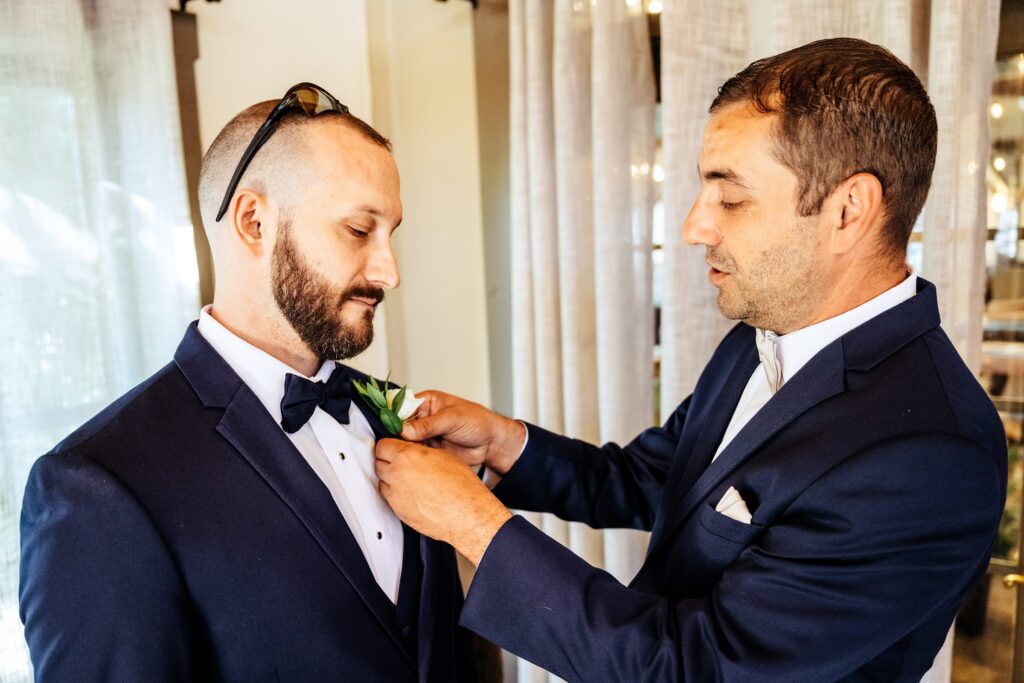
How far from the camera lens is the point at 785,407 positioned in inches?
49.6

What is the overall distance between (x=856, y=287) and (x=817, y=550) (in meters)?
0.50

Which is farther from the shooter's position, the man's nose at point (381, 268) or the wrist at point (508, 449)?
the wrist at point (508, 449)

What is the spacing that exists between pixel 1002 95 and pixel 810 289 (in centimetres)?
104

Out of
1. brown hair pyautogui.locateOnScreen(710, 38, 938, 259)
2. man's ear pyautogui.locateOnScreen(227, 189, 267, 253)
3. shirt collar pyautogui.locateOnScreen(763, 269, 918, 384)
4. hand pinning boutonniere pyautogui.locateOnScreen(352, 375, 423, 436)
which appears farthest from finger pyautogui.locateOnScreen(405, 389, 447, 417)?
brown hair pyautogui.locateOnScreen(710, 38, 938, 259)

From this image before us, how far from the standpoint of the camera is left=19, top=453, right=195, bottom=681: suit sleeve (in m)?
0.96

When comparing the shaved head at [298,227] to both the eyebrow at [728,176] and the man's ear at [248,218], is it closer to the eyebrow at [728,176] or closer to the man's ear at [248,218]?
the man's ear at [248,218]

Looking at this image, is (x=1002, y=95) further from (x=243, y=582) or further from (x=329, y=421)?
(x=243, y=582)

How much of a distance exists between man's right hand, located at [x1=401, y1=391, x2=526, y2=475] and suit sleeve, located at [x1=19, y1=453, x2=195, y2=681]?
1.92 feet

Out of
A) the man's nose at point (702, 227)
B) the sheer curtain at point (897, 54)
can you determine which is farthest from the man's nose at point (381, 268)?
the sheer curtain at point (897, 54)

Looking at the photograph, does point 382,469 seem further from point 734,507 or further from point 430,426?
point 734,507

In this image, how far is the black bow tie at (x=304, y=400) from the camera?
1225 millimetres

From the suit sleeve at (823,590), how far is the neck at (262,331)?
0.62 meters

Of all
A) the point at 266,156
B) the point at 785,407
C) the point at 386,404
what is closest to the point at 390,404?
the point at 386,404

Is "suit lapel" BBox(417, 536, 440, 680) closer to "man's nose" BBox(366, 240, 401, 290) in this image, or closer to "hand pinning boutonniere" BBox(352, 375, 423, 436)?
"hand pinning boutonniere" BBox(352, 375, 423, 436)
